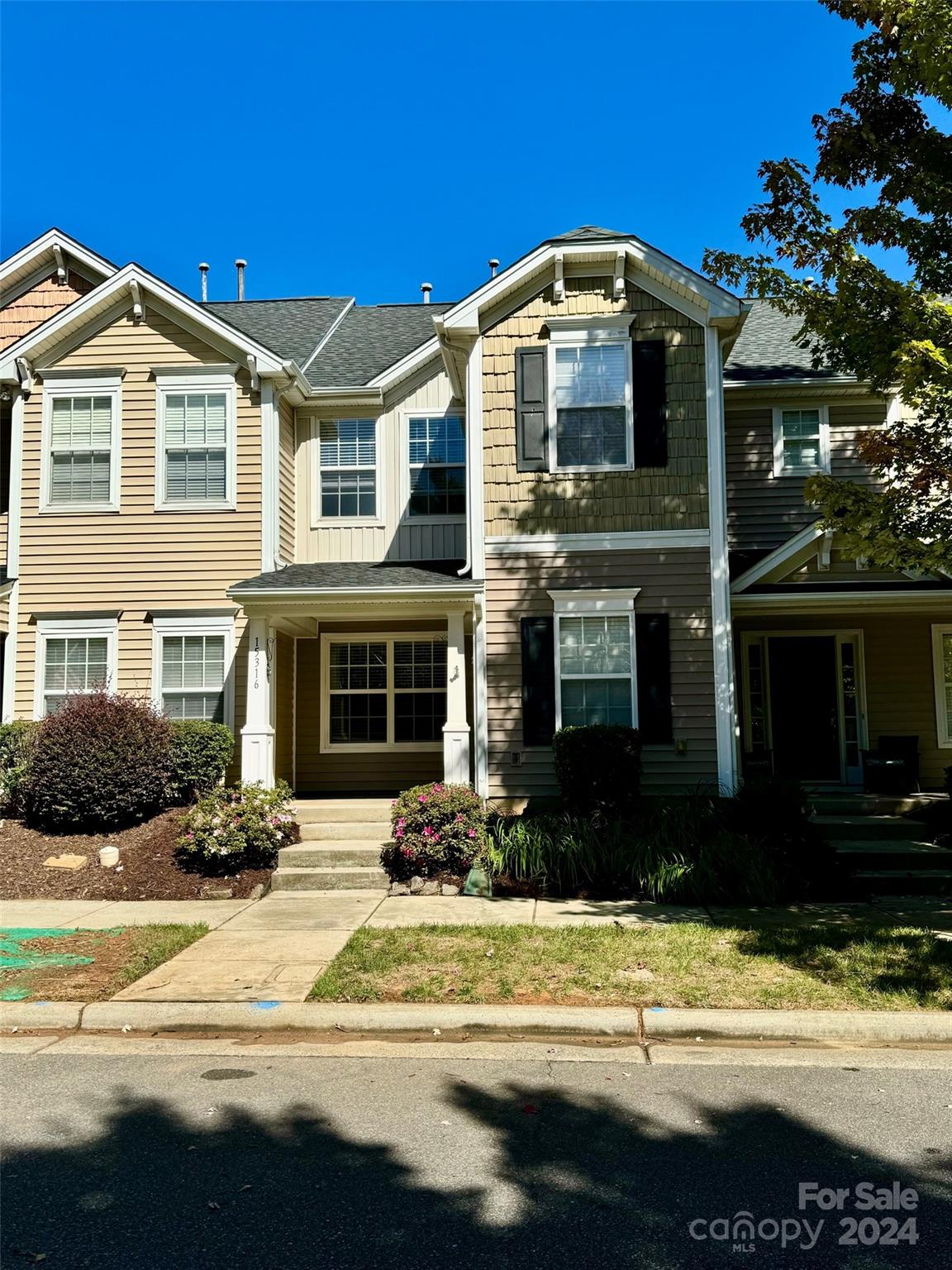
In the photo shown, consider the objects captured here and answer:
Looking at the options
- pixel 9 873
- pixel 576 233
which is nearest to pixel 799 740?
pixel 576 233

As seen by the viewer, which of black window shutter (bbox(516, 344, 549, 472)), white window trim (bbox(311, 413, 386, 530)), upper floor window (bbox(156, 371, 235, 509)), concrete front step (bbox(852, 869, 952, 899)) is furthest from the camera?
white window trim (bbox(311, 413, 386, 530))

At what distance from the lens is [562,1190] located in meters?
3.81

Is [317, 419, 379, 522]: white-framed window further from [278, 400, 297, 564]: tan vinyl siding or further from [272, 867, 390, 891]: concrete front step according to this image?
[272, 867, 390, 891]: concrete front step

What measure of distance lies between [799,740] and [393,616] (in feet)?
20.7

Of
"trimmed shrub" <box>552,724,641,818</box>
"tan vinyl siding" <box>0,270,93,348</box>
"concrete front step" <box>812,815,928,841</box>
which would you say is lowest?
"concrete front step" <box>812,815,928,841</box>

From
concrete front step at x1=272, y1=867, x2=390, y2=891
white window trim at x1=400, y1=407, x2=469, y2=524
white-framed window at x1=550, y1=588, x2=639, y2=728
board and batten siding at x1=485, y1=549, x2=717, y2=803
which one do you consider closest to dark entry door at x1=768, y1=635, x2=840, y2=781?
board and batten siding at x1=485, y1=549, x2=717, y2=803

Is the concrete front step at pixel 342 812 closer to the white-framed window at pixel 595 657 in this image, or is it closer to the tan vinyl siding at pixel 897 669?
the white-framed window at pixel 595 657

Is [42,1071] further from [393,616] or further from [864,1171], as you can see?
[393,616]

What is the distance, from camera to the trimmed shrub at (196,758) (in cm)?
1206

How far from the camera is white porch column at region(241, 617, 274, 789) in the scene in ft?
38.3

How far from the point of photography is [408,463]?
14.2 m

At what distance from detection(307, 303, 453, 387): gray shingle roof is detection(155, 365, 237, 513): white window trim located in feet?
4.97

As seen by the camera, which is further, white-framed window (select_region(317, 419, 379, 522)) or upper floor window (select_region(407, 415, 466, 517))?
white-framed window (select_region(317, 419, 379, 522))

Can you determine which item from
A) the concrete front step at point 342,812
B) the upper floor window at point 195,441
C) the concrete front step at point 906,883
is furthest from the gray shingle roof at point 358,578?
the concrete front step at point 906,883
